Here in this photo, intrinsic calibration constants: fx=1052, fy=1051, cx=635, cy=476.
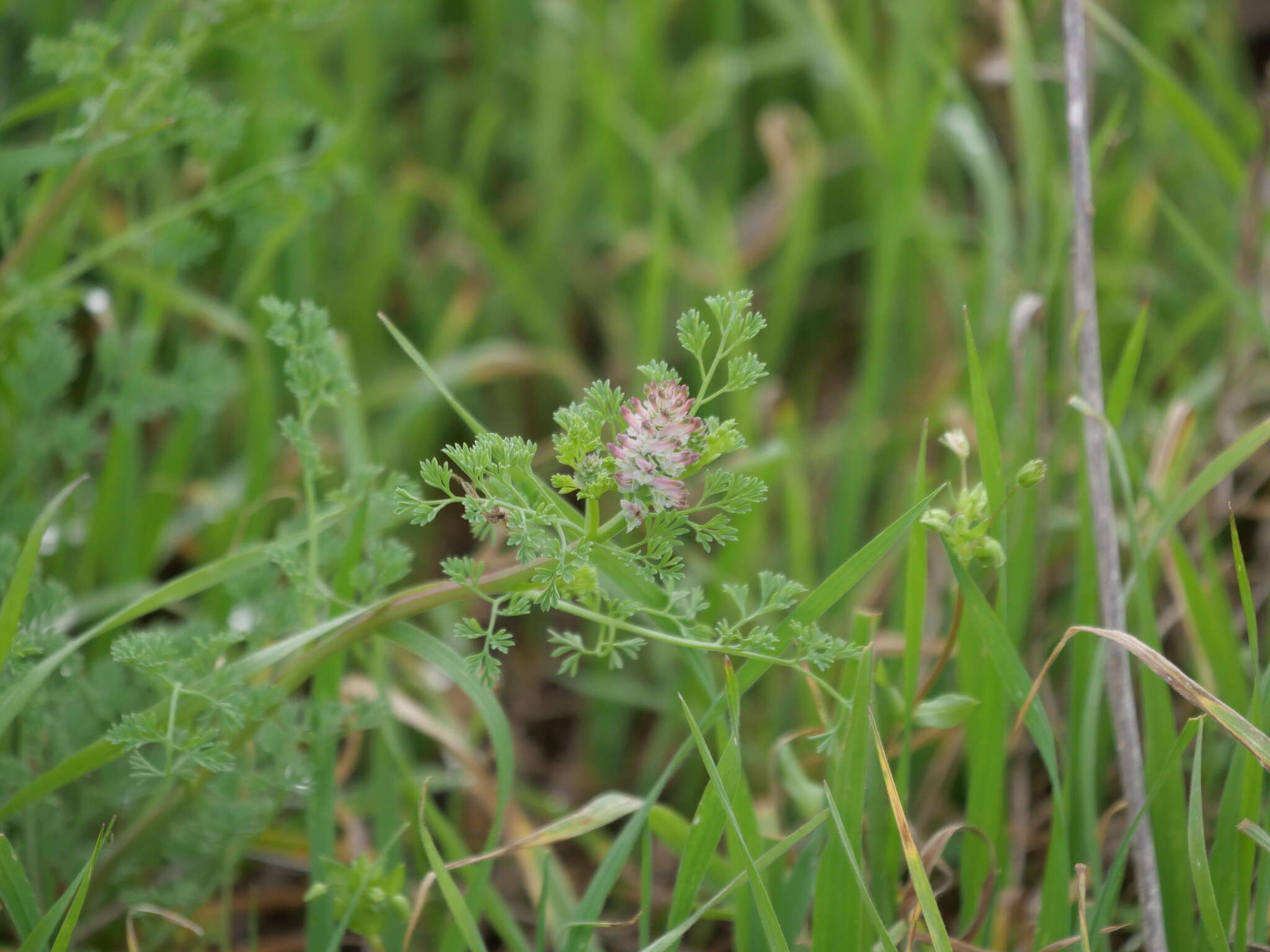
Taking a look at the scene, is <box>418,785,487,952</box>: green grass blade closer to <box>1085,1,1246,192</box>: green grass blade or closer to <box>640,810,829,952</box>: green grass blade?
<box>640,810,829,952</box>: green grass blade

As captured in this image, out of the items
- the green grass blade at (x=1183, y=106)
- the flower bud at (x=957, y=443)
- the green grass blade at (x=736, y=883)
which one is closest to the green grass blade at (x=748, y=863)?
the green grass blade at (x=736, y=883)

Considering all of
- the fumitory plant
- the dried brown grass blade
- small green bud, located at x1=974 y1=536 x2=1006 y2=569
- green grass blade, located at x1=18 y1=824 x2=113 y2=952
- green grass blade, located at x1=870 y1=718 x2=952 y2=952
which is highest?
the fumitory plant

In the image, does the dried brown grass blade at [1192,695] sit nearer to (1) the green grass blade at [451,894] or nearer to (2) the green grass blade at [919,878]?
(2) the green grass blade at [919,878]

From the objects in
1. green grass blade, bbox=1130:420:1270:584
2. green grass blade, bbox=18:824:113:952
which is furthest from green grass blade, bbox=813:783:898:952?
green grass blade, bbox=18:824:113:952

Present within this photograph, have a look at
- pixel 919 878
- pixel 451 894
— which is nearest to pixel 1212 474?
pixel 919 878

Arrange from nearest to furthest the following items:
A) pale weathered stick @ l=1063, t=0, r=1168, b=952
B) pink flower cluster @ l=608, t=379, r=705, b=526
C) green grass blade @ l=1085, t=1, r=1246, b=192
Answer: pink flower cluster @ l=608, t=379, r=705, b=526 < pale weathered stick @ l=1063, t=0, r=1168, b=952 < green grass blade @ l=1085, t=1, r=1246, b=192

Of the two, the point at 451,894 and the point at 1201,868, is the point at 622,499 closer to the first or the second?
the point at 451,894
